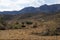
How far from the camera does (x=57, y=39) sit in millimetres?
17891

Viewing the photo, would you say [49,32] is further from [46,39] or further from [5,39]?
[5,39]

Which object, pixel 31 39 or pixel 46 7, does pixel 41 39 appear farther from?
pixel 46 7

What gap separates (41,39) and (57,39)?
4.61 feet

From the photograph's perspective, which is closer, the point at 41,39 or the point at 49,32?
the point at 41,39

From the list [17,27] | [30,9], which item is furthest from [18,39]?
[30,9]

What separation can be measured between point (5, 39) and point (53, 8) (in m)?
101

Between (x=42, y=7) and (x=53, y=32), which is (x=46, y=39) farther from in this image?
(x=42, y=7)

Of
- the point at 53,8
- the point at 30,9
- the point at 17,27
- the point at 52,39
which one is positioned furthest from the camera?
the point at 30,9

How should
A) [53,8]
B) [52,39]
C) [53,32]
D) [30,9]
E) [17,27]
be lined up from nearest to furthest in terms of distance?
[52,39], [53,32], [17,27], [53,8], [30,9]

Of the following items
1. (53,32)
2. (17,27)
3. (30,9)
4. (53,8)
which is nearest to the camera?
(53,32)

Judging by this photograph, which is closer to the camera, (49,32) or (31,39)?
(31,39)

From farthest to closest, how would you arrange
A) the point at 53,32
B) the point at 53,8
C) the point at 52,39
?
1. the point at 53,8
2. the point at 53,32
3. the point at 52,39

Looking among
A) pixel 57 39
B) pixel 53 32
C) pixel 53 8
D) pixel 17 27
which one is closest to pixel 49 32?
pixel 53 32

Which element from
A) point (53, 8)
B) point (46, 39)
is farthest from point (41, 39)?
point (53, 8)
